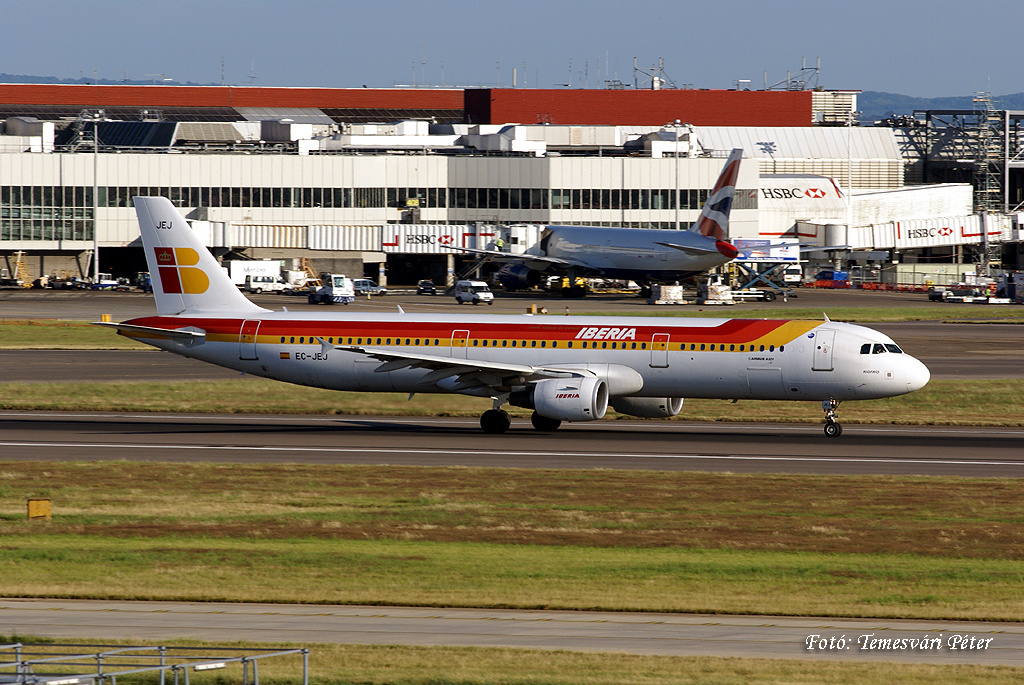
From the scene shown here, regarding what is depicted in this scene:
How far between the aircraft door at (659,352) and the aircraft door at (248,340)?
590 inches

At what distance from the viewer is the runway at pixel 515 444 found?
39.0 meters

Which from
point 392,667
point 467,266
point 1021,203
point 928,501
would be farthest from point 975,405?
point 1021,203

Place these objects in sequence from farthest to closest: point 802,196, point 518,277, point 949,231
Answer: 1. point 949,231
2. point 802,196
3. point 518,277

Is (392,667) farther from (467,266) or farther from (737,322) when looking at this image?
(467,266)

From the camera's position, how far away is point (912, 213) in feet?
582

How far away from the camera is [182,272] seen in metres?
49.4

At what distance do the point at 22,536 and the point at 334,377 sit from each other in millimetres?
20363

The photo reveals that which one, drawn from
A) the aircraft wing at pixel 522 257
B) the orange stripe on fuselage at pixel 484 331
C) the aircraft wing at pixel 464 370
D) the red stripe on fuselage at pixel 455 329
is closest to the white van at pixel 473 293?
the aircraft wing at pixel 522 257

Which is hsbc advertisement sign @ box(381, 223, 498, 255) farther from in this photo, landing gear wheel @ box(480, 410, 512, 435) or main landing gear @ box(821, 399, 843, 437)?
main landing gear @ box(821, 399, 843, 437)

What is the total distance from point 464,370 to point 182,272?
12416mm

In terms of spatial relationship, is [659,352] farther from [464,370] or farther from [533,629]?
[533,629]

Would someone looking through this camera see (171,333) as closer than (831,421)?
No

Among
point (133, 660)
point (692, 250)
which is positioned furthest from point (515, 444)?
point (692, 250)

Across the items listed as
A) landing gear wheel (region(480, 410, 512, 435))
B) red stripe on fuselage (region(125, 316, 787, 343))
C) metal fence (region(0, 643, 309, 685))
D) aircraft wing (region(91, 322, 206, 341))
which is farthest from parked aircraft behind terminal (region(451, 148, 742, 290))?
metal fence (region(0, 643, 309, 685))
